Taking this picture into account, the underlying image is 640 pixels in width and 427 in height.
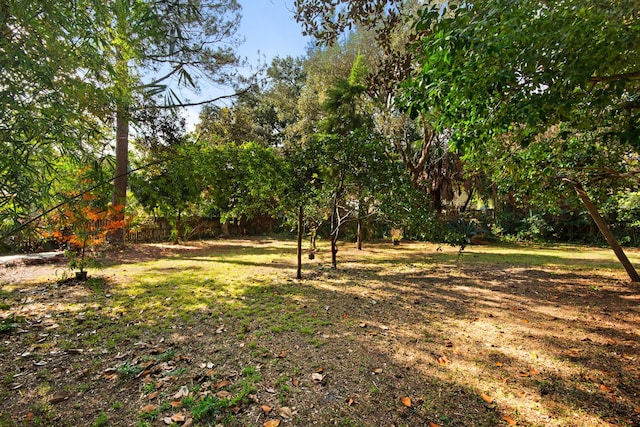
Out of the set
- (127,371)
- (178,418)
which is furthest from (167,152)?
(178,418)

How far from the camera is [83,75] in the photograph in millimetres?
2432

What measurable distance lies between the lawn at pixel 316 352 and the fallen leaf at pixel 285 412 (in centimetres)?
1

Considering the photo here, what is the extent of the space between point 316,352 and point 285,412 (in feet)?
2.59

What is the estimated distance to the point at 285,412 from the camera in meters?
1.89

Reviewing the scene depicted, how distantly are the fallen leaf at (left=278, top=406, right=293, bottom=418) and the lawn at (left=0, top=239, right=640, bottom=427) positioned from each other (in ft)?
0.03

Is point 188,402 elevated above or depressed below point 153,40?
below

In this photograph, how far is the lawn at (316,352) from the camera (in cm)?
191

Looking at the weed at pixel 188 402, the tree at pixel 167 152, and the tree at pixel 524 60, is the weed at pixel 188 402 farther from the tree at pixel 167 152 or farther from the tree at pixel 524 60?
the tree at pixel 524 60

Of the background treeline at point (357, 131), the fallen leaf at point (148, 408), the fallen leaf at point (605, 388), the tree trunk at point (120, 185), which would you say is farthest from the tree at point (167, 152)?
the fallen leaf at point (605, 388)

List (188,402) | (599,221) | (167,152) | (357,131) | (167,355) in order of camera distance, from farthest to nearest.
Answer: (357,131) < (599,221) < (167,152) < (167,355) < (188,402)

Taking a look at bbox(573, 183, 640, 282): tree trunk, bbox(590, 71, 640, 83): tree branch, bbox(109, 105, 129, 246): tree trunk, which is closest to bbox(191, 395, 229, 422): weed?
bbox(590, 71, 640, 83): tree branch

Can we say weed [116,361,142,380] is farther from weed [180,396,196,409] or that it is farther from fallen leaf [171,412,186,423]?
fallen leaf [171,412,186,423]

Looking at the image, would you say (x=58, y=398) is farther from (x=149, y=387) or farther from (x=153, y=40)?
(x=153, y=40)

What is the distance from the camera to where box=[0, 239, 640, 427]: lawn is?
191cm
